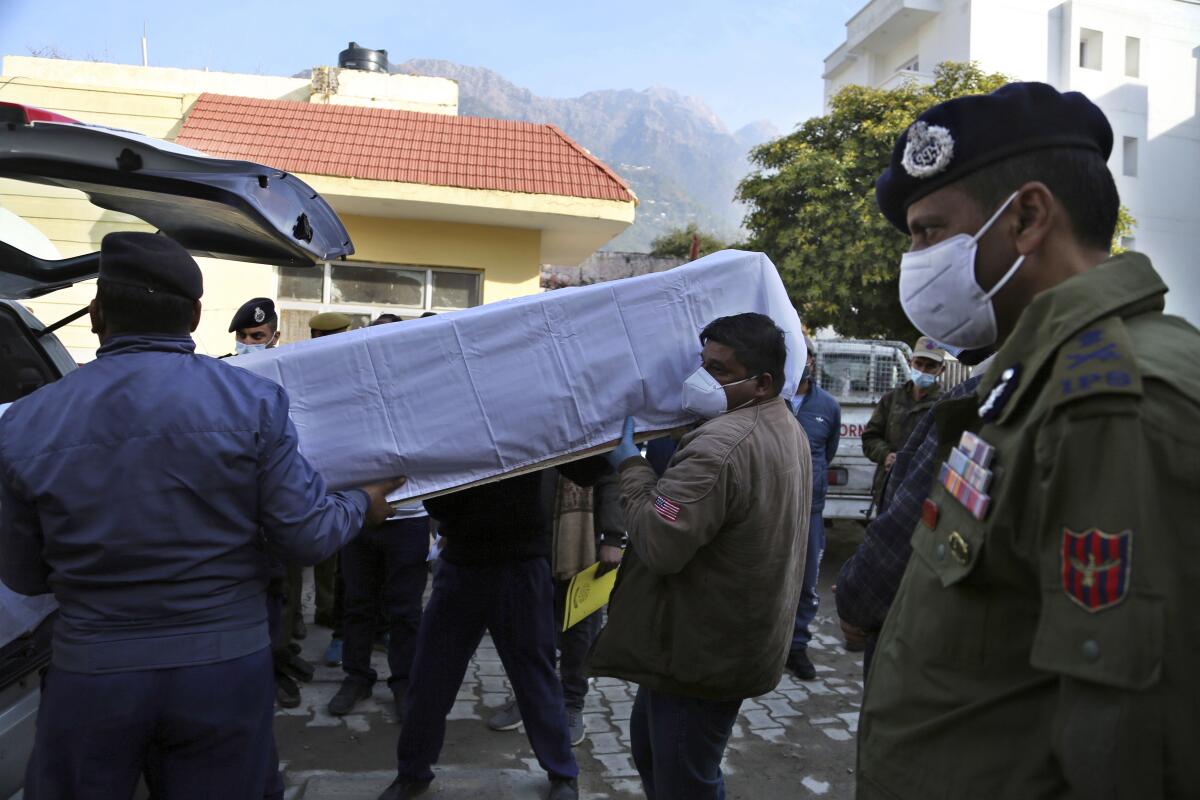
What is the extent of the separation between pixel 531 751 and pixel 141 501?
2.90 m

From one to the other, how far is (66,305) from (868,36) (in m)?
34.1

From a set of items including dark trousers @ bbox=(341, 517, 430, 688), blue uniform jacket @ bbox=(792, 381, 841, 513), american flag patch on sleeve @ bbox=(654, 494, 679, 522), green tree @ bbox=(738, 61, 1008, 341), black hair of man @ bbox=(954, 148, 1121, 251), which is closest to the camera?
black hair of man @ bbox=(954, 148, 1121, 251)

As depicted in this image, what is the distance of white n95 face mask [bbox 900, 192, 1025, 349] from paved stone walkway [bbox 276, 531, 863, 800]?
3.06m

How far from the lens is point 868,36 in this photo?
35.6 m

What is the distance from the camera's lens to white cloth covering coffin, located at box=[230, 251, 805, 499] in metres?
2.94

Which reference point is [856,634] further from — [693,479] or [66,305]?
[66,305]

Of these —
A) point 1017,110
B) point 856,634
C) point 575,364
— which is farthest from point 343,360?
point 1017,110

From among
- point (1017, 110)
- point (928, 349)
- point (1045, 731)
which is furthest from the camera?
point (928, 349)

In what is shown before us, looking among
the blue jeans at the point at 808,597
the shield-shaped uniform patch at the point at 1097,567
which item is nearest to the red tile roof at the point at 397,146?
the blue jeans at the point at 808,597

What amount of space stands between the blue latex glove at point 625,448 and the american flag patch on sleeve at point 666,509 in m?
0.37

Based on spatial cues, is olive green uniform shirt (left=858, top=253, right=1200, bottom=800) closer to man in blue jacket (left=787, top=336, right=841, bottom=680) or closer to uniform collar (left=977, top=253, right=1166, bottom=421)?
uniform collar (left=977, top=253, right=1166, bottom=421)

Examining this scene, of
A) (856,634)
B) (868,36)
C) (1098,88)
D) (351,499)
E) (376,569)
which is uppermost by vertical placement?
(868,36)

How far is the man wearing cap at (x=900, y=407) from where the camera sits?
19.6 feet

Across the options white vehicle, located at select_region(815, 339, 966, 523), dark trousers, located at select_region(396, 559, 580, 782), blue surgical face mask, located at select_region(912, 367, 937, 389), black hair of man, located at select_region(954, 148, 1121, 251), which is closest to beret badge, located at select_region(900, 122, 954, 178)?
black hair of man, located at select_region(954, 148, 1121, 251)
